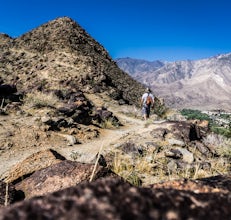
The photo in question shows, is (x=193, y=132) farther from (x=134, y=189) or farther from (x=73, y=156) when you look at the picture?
(x=134, y=189)

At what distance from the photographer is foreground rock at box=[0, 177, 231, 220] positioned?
1.29m

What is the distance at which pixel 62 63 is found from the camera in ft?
99.7

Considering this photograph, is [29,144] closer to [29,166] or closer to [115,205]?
[29,166]

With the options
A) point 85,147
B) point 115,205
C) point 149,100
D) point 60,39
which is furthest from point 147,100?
point 60,39

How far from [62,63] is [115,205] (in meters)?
29.8

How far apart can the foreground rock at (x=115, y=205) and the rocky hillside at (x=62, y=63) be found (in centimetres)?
1908

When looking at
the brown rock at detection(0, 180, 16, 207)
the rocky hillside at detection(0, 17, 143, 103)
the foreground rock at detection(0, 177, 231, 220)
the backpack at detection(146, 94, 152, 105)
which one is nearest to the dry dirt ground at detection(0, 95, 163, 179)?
the brown rock at detection(0, 180, 16, 207)

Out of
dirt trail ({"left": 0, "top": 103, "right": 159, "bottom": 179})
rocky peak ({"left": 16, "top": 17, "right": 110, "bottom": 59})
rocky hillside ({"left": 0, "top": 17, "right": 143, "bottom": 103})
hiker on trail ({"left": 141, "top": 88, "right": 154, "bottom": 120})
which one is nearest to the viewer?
dirt trail ({"left": 0, "top": 103, "right": 159, "bottom": 179})

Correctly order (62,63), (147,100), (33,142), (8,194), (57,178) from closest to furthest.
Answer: (8,194), (57,178), (33,142), (147,100), (62,63)

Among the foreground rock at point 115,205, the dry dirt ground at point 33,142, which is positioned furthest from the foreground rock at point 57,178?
the dry dirt ground at point 33,142

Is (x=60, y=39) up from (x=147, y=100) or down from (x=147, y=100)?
up

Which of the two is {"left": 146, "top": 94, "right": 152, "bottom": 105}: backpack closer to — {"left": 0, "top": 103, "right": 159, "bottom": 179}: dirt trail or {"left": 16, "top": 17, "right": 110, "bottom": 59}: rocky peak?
{"left": 0, "top": 103, "right": 159, "bottom": 179}: dirt trail

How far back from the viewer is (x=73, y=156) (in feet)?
29.4

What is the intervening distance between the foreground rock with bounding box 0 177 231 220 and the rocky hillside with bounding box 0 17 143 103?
62.6 ft
